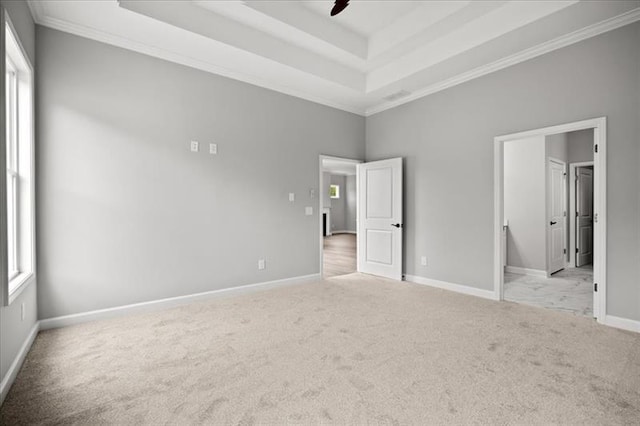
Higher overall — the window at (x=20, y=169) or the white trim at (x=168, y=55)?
the white trim at (x=168, y=55)

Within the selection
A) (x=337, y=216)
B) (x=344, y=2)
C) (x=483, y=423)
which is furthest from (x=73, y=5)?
(x=337, y=216)

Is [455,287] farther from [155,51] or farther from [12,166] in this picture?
[12,166]

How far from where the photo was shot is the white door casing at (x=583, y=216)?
243 inches

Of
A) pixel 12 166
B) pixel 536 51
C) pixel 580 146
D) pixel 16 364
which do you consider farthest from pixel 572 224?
pixel 12 166

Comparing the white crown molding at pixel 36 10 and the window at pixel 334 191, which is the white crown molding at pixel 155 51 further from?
the window at pixel 334 191

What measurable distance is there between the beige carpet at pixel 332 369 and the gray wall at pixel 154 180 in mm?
519

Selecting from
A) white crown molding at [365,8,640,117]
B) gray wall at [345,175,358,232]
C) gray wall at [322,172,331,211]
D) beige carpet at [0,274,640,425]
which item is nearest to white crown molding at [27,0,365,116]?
white crown molding at [365,8,640,117]

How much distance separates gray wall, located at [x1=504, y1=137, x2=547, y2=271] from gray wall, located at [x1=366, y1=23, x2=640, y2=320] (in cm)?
213

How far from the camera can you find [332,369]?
2295 millimetres

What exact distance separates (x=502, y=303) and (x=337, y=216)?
10.5 meters

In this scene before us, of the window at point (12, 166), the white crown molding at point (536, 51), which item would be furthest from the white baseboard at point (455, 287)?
the window at point (12, 166)

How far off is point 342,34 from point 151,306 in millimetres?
4016

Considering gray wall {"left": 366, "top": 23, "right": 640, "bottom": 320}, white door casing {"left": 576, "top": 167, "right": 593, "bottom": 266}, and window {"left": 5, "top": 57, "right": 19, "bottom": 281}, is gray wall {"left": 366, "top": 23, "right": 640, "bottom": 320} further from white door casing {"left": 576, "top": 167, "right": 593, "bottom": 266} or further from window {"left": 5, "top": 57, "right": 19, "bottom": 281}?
window {"left": 5, "top": 57, "right": 19, "bottom": 281}

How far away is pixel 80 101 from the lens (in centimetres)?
318
